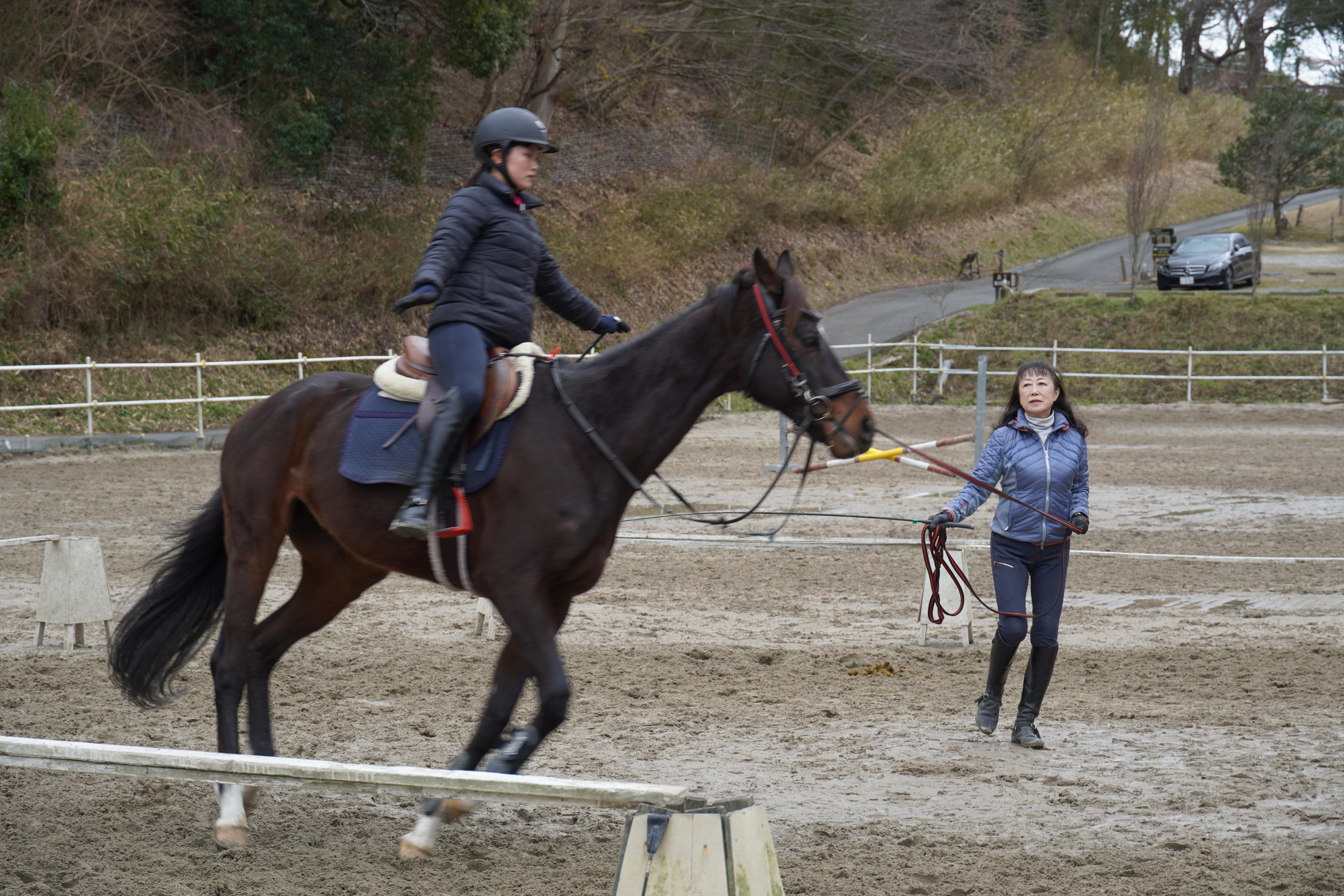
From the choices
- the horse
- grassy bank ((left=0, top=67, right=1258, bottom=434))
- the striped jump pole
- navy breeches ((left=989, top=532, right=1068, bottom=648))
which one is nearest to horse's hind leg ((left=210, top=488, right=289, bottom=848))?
the horse

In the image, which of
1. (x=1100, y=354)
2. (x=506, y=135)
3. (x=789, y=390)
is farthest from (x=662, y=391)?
(x=1100, y=354)

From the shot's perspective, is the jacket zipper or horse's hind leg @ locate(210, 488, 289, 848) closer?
horse's hind leg @ locate(210, 488, 289, 848)

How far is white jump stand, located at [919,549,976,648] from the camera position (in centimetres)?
682

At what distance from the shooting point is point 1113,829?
13.1 ft

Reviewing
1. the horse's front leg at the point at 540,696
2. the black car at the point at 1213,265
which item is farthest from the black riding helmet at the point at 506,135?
the black car at the point at 1213,265

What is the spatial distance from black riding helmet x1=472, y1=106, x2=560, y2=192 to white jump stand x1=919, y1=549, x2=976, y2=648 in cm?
374

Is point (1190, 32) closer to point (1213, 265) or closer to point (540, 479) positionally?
point (1213, 265)

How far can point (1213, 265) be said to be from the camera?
26516 millimetres

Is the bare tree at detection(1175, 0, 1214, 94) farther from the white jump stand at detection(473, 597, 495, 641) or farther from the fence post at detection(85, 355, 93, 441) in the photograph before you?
the white jump stand at detection(473, 597, 495, 641)

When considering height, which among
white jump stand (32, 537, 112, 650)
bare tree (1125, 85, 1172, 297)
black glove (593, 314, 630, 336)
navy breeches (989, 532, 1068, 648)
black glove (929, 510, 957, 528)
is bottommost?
white jump stand (32, 537, 112, 650)

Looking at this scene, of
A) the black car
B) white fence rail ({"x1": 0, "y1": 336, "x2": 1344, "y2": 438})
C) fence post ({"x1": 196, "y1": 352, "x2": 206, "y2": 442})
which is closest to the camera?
white fence rail ({"x1": 0, "y1": 336, "x2": 1344, "y2": 438})

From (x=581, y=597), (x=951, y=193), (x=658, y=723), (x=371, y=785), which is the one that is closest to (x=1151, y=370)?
(x=951, y=193)

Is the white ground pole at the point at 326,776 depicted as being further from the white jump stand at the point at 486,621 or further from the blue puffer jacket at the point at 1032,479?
the white jump stand at the point at 486,621

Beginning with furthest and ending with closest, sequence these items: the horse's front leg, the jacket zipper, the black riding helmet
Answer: the jacket zipper → the black riding helmet → the horse's front leg
